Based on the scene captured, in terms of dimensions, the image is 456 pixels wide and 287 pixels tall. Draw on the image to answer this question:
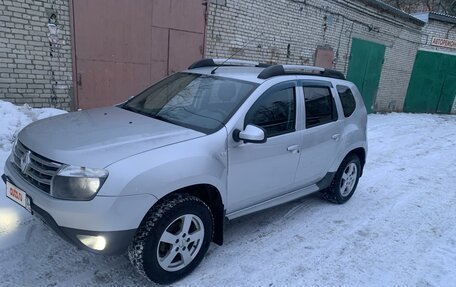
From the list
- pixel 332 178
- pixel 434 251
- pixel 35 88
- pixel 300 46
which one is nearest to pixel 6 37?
pixel 35 88

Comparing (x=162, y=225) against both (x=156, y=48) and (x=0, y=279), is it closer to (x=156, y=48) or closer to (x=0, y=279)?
(x=0, y=279)

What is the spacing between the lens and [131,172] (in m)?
2.38

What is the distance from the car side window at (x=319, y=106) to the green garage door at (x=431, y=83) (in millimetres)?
14620

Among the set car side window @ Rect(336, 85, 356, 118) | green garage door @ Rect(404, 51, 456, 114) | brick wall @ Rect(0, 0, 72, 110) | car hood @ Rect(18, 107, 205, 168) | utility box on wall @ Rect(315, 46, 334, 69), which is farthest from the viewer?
green garage door @ Rect(404, 51, 456, 114)

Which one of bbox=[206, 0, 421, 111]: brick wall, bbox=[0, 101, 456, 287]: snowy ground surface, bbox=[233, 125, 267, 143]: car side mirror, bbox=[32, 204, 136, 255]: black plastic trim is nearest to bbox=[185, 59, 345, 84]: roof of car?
bbox=[233, 125, 267, 143]: car side mirror

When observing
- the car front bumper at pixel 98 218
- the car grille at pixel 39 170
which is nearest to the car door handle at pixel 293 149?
the car front bumper at pixel 98 218

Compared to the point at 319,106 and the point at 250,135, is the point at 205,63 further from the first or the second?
the point at 250,135

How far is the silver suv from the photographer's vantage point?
2375 mm

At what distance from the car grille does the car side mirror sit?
137cm

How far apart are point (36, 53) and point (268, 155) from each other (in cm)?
439

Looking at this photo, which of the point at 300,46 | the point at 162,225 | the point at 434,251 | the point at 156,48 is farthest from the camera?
the point at 300,46

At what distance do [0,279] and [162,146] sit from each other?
5.09ft

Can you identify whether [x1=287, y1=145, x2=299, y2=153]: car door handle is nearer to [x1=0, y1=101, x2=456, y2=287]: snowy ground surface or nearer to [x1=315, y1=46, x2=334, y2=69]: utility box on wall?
[x1=0, y1=101, x2=456, y2=287]: snowy ground surface

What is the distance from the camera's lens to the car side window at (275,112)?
3.29m
